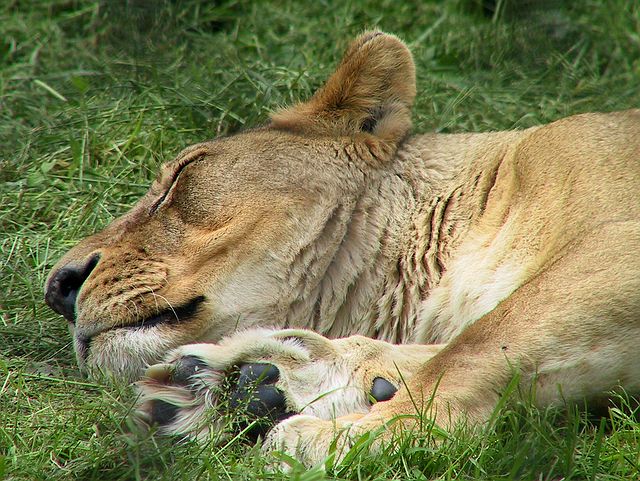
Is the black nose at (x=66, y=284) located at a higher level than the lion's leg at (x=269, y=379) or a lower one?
lower

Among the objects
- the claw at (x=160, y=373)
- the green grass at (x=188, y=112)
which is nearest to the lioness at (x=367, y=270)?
the claw at (x=160, y=373)

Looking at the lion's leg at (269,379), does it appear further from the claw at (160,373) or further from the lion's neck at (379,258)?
the lion's neck at (379,258)

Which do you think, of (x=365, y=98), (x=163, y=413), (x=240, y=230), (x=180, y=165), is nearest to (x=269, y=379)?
(x=163, y=413)

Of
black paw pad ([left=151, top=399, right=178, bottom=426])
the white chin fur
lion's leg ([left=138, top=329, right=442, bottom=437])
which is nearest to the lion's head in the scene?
the white chin fur

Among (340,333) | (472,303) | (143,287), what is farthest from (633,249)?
(143,287)

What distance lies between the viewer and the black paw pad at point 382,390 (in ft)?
11.0

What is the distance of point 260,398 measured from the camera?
3.23 m

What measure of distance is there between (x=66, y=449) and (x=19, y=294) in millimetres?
1538

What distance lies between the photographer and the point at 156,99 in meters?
5.92

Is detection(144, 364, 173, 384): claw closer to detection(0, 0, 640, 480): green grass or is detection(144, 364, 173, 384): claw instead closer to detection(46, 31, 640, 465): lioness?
detection(46, 31, 640, 465): lioness

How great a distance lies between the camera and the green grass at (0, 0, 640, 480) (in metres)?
3.02

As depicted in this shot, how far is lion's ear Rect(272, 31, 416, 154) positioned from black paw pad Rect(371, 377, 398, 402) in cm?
122

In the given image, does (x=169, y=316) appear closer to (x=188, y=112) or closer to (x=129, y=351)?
(x=129, y=351)

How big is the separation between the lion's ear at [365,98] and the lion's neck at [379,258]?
0.32 metres
